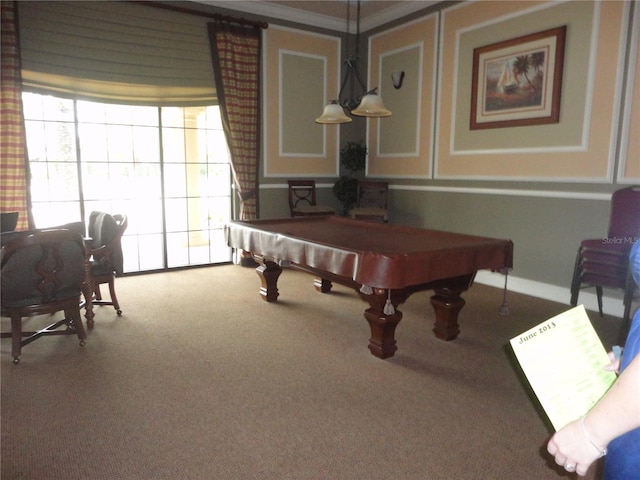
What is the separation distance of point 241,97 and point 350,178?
73.7 inches

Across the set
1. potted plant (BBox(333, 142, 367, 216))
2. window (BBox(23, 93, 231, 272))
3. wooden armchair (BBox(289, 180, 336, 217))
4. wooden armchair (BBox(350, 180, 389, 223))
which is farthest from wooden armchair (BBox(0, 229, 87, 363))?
potted plant (BBox(333, 142, 367, 216))

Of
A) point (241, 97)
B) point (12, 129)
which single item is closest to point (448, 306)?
point (241, 97)

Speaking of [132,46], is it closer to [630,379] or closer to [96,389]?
[96,389]

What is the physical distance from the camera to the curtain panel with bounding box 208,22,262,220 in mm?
5566

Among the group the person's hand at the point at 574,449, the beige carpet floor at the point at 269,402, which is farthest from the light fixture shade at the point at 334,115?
the person's hand at the point at 574,449

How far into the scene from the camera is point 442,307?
3.35 metres

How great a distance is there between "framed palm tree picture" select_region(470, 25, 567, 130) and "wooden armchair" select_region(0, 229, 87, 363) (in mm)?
4169

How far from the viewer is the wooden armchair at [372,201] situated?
19.0ft

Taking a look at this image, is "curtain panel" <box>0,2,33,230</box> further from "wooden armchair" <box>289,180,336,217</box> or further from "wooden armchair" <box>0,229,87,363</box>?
"wooden armchair" <box>289,180,336,217</box>

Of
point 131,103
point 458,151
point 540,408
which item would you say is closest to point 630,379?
point 540,408

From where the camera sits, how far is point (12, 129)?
4.40m

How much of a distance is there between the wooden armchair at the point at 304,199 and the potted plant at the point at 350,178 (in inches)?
13.3

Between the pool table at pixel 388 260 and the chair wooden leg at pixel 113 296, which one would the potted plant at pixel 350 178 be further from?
the chair wooden leg at pixel 113 296

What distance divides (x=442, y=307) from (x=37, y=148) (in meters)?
4.42
